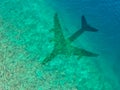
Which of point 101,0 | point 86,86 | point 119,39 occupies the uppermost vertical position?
point 101,0

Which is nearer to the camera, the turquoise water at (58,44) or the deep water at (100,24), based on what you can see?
the turquoise water at (58,44)

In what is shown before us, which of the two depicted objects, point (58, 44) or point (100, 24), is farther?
point (100, 24)

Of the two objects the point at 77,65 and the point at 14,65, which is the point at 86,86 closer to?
the point at 77,65

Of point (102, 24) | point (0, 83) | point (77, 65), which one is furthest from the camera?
point (102, 24)

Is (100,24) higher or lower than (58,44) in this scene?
higher

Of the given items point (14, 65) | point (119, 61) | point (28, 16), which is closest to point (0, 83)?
point (14, 65)

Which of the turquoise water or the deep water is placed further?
the deep water

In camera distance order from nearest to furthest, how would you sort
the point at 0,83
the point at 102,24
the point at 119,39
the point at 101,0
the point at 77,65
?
the point at 0,83 < the point at 77,65 < the point at 119,39 < the point at 102,24 < the point at 101,0

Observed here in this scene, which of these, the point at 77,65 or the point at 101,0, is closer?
the point at 77,65
